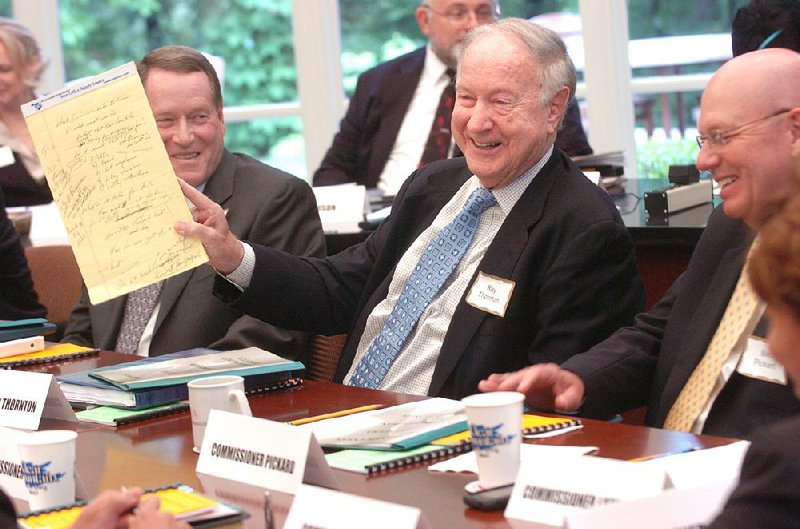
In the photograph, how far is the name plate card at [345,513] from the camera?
1.40 meters

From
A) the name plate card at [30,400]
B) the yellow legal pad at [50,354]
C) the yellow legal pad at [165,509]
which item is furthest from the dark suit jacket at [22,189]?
the yellow legal pad at [165,509]

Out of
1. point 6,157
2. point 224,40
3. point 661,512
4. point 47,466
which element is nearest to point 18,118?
point 6,157

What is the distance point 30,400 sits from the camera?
224cm

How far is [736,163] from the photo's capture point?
2422 millimetres

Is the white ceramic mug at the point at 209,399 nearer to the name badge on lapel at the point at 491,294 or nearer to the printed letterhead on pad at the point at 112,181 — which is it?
the printed letterhead on pad at the point at 112,181

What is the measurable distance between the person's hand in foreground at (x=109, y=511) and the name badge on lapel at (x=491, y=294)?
4.27 ft

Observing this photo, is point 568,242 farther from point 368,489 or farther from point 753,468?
point 753,468

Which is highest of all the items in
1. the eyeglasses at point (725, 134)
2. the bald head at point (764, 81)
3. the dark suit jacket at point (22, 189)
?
the bald head at point (764, 81)

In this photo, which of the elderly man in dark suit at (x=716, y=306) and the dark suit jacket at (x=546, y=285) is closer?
the elderly man in dark suit at (x=716, y=306)

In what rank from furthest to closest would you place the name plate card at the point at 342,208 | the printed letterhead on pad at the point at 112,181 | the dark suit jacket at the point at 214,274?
1. the name plate card at the point at 342,208
2. the dark suit jacket at the point at 214,274
3. the printed letterhead on pad at the point at 112,181

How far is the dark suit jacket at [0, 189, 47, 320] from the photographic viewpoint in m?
4.04

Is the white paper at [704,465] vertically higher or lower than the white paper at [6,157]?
lower

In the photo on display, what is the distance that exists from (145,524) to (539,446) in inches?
23.9

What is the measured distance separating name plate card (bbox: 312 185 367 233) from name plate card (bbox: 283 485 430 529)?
270 cm
